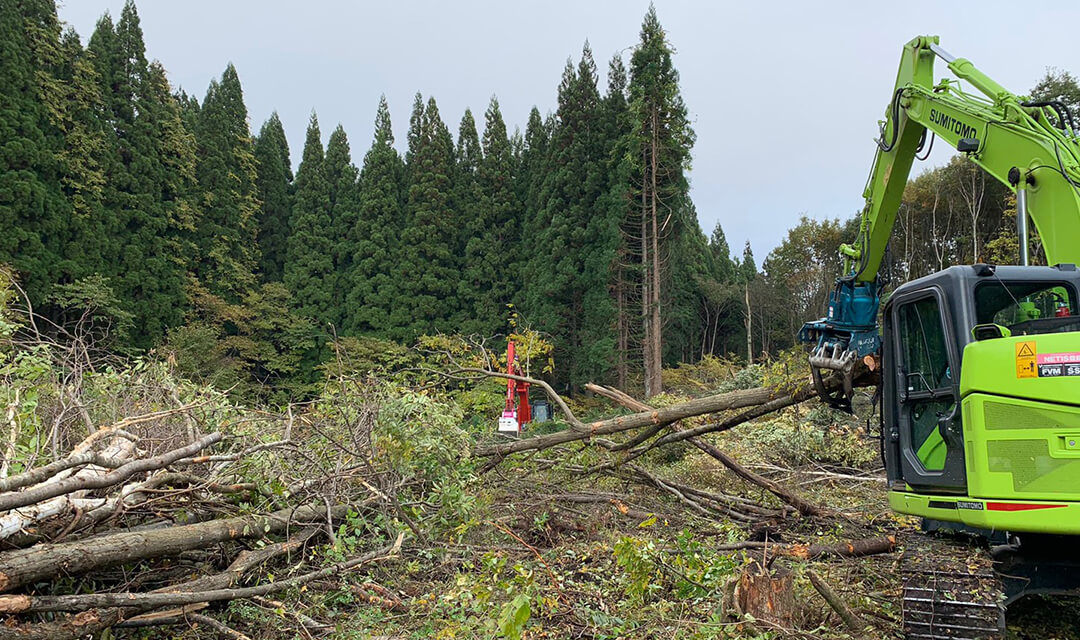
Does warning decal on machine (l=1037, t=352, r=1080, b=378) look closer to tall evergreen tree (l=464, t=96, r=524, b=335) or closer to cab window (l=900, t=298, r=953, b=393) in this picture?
cab window (l=900, t=298, r=953, b=393)

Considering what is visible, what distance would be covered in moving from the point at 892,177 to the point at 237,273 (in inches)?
1043

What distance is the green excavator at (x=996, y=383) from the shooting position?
10.3ft

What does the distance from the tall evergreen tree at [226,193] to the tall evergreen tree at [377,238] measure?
4.33 metres

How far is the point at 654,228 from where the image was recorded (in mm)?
22953

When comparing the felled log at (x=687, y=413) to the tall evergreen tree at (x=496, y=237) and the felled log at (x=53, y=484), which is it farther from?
the tall evergreen tree at (x=496, y=237)

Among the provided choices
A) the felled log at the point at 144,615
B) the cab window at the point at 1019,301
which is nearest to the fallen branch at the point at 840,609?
the cab window at the point at 1019,301

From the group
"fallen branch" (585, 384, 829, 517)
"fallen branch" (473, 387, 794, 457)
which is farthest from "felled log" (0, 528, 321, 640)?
"fallen branch" (585, 384, 829, 517)

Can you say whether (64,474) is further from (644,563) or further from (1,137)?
(1,137)

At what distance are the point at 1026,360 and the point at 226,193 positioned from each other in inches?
1167

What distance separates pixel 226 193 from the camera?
2819cm

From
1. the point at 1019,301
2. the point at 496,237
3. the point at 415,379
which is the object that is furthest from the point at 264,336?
the point at 1019,301

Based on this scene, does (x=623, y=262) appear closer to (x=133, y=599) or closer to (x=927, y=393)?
(x=927, y=393)

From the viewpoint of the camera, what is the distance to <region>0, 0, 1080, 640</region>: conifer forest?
13.3 ft

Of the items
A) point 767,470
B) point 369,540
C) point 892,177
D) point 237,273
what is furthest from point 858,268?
point 237,273
